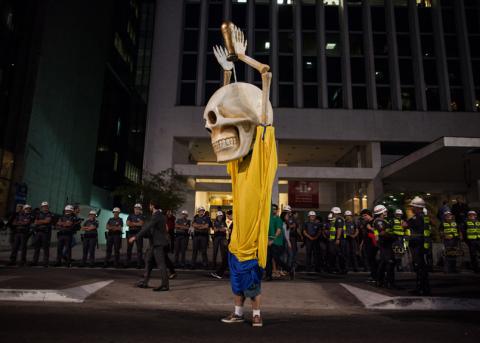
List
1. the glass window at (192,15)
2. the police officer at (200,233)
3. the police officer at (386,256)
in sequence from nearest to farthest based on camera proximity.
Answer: the police officer at (386,256), the police officer at (200,233), the glass window at (192,15)

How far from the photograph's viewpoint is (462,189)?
29750mm

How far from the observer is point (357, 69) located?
29.7 metres

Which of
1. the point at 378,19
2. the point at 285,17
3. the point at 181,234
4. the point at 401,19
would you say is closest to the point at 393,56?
the point at 378,19

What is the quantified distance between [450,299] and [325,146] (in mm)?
26078

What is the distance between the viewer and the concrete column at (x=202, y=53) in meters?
29.3

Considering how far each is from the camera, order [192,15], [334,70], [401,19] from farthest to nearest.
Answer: [192,15]
[401,19]
[334,70]

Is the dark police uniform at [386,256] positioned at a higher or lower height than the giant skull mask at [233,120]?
lower

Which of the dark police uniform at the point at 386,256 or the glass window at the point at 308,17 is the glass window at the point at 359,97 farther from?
the dark police uniform at the point at 386,256

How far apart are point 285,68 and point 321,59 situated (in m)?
3.12

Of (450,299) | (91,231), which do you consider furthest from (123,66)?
(450,299)

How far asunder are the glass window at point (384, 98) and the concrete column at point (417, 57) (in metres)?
2.24

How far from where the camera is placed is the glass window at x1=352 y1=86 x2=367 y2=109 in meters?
29.2

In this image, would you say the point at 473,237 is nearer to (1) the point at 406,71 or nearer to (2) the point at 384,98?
(2) the point at 384,98

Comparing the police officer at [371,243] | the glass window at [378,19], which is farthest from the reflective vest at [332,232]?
the glass window at [378,19]
